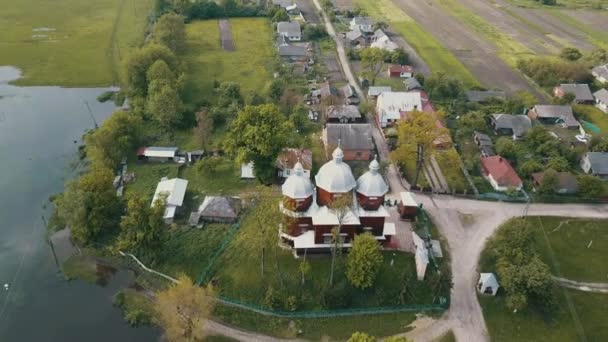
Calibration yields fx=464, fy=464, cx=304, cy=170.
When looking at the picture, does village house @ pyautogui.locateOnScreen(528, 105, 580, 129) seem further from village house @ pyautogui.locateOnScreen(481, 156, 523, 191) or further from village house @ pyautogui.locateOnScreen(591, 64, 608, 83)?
village house @ pyautogui.locateOnScreen(591, 64, 608, 83)

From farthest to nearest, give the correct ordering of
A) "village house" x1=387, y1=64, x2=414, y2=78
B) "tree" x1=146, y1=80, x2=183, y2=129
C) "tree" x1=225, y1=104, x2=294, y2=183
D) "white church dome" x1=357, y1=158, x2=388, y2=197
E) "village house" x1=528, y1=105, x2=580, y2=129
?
"village house" x1=387, y1=64, x2=414, y2=78 → "village house" x1=528, y1=105, x2=580, y2=129 → "tree" x1=146, y1=80, x2=183, y2=129 → "tree" x1=225, y1=104, x2=294, y2=183 → "white church dome" x1=357, y1=158, x2=388, y2=197

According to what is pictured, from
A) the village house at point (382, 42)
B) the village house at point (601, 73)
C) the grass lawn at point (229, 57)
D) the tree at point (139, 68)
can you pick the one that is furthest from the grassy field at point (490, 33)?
the tree at point (139, 68)

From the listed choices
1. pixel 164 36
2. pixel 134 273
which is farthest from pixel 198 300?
pixel 164 36

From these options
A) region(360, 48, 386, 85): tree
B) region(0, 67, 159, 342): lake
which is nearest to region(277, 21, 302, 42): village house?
region(360, 48, 386, 85): tree

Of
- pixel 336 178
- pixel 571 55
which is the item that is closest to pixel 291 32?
pixel 571 55

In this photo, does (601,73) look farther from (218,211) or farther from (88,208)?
(88,208)

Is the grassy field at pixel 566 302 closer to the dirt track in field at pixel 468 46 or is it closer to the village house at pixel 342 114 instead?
the village house at pixel 342 114
